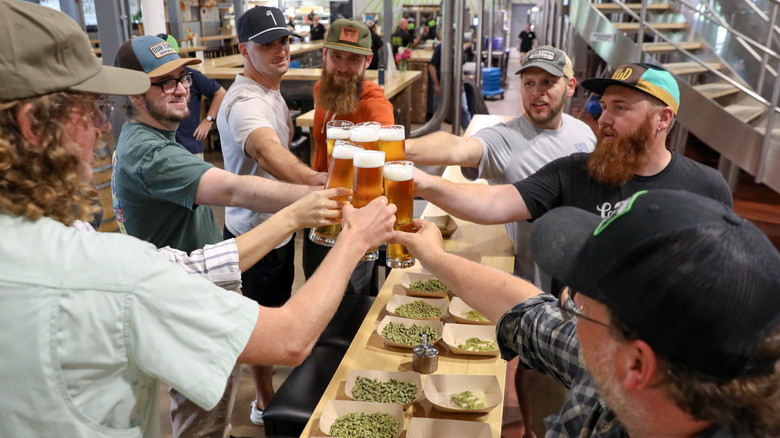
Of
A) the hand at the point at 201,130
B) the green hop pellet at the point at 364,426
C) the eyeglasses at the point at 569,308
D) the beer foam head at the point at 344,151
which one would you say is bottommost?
the hand at the point at 201,130

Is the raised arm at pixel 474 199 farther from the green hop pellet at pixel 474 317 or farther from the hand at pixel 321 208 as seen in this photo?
the hand at pixel 321 208

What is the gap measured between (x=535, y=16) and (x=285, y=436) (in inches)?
986

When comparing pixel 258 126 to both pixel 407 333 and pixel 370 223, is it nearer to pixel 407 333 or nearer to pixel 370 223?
pixel 407 333

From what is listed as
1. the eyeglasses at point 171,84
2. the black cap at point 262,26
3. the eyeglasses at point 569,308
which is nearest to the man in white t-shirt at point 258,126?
the black cap at point 262,26

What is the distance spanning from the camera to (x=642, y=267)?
911 millimetres

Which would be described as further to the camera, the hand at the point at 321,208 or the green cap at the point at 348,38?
the green cap at the point at 348,38

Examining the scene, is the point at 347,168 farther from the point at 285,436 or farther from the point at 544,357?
the point at 285,436

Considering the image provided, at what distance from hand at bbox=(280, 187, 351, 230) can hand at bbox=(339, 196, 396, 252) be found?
0.37 feet

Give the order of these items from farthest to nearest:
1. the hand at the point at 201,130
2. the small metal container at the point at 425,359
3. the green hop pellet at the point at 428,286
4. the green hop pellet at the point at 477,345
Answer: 1. the hand at the point at 201,130
2. the green hop pellet at the point at 428,286
3. the green hop pellet at the point at 477,345
4. the small metal container at the point at 425,359

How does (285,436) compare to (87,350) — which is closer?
(87,350)

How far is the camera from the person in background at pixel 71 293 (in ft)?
3.29

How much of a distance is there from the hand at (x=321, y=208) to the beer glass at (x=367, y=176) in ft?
0.33

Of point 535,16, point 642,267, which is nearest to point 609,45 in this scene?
point 642,267

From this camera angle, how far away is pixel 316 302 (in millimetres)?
1378
